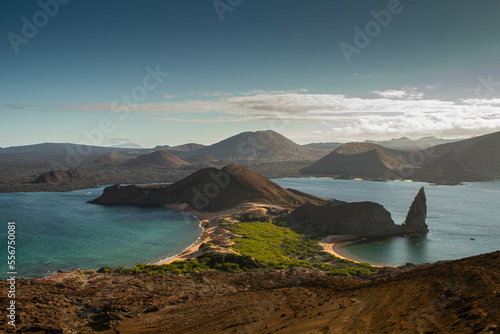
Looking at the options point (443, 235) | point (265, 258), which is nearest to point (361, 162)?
point (443, 235)

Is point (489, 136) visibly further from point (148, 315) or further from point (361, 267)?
point (148, 315)

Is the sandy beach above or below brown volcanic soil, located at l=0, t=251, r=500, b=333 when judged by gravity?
below

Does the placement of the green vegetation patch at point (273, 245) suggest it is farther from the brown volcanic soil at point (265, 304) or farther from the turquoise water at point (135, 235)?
the brown volcanic soil at point (265, 304)

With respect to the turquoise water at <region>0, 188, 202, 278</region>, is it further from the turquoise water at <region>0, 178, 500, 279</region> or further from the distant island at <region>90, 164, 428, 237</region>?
the distant island at <region>90, 164, 428, 237</region>

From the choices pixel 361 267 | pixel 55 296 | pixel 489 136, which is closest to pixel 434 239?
pixel 361 267

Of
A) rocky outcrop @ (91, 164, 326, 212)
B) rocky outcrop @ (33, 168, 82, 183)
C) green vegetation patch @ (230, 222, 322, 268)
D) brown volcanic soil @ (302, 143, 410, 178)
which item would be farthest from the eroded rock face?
rocky outcrop @ (33, 168, 82, 183)

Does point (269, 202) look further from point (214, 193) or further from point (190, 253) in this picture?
point (190, 253)

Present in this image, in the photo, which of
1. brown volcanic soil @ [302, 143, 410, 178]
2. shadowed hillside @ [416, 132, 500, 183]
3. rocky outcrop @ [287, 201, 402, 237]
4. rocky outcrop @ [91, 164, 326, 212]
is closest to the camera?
rocky outcrop @ [287, 201, 402, 237]
